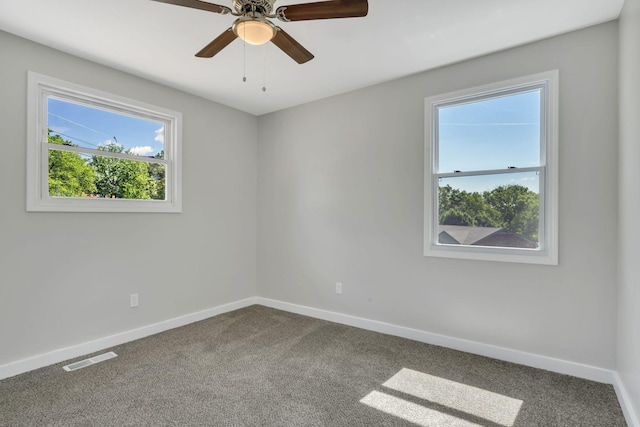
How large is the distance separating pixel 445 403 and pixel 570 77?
96.8 inches

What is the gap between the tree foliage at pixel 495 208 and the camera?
2588 mm

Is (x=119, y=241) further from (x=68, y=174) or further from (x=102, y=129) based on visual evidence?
(x=102, y=129)

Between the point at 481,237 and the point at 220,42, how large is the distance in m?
2.48

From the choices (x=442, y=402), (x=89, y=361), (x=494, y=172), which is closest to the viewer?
(x=442, y=402)

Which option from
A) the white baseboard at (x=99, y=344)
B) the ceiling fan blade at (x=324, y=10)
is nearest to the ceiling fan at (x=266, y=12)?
the ceiling fan blade at (x=324, y=10)

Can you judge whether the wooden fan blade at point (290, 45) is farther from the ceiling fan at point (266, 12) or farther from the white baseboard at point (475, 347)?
the white baseboard at point (475, 347)

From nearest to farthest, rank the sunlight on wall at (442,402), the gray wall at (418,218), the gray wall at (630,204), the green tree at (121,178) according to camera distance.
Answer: the gray wall at (630,204) < the sunlight on wall at (442,402) < the gray wall at (418,218) < the green tree at (121,178)

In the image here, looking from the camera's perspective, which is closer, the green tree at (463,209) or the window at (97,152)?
the window at (97,152)

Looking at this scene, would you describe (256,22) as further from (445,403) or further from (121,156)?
(445,403)

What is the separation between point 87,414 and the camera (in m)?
1.94

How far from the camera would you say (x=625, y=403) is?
1.96 m

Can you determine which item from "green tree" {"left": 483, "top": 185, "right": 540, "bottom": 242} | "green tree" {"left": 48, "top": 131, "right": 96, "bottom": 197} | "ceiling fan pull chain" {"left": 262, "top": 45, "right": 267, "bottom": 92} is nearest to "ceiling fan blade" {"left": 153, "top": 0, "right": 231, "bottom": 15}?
"ceiling fan pull chain" {"left": 262, "top": 45, "right": 267, "bottom": 92}

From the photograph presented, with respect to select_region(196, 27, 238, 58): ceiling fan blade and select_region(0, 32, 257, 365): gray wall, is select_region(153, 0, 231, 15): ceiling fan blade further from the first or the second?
select_region(0, 32, 257, 365): gray wall

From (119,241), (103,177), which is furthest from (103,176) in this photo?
(119,241)
